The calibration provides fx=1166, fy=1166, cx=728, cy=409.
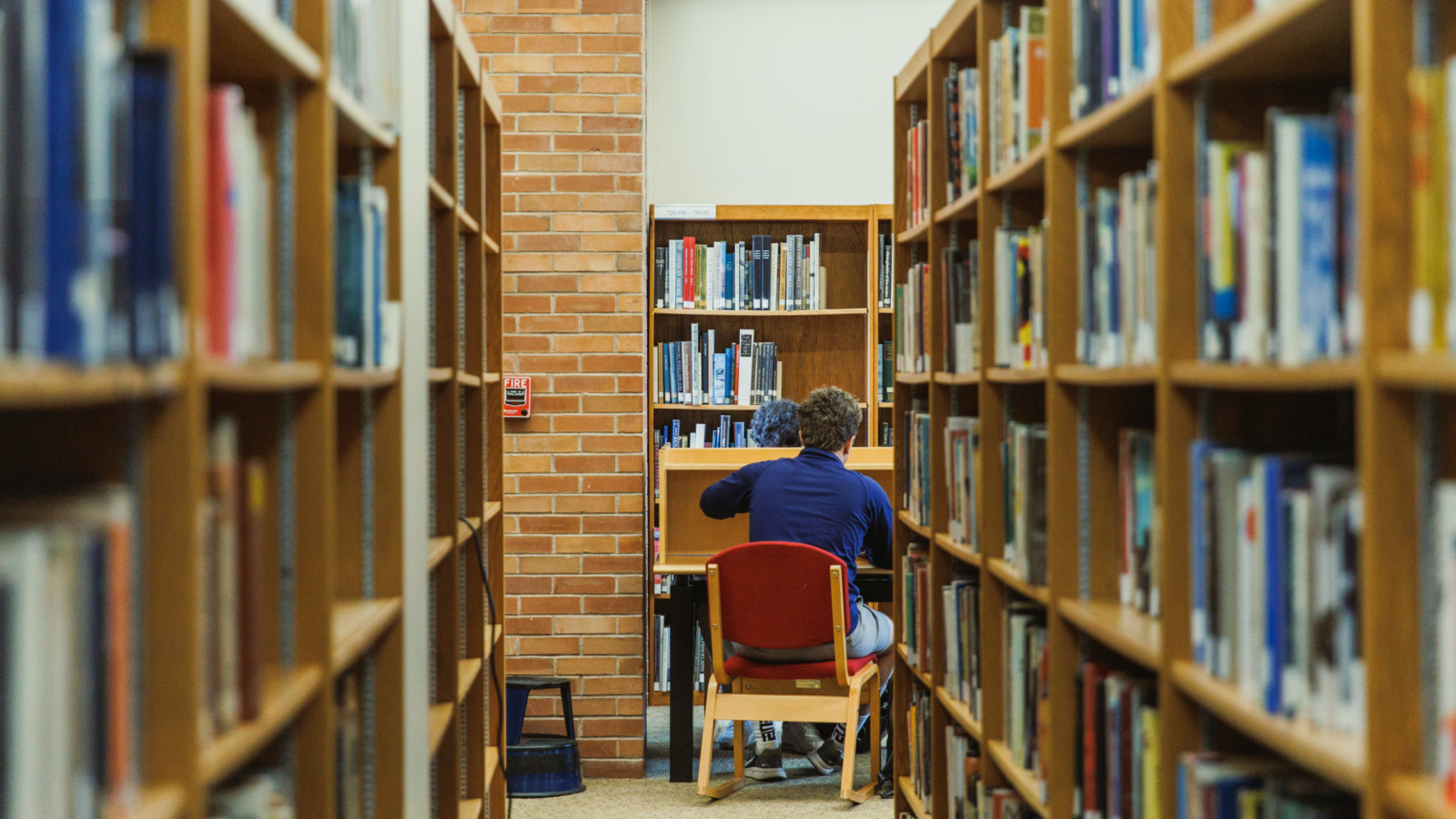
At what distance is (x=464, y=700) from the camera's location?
2.54 m

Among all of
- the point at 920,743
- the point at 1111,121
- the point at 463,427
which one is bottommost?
the point at 920,743

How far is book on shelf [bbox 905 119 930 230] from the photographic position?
2.72 meters

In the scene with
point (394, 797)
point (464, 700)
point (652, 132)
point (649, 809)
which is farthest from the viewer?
point (652, 132)

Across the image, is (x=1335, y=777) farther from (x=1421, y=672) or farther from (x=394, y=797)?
(x=394, y=797)

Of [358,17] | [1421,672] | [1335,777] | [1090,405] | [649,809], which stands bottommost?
[649,809]

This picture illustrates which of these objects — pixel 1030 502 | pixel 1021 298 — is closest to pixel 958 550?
pixel 1030 502

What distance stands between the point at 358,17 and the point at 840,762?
3.15m

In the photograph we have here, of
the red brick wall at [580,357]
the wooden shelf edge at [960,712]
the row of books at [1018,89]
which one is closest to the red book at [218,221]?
the row of books at [1018,89]

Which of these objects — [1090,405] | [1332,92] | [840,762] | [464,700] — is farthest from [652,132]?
[1332,92]

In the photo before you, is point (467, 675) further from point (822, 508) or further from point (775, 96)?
point (775, 96)

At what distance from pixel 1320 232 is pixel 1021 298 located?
0.93 meters

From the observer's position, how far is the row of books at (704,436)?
4.65 metres

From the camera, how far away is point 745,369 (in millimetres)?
4621

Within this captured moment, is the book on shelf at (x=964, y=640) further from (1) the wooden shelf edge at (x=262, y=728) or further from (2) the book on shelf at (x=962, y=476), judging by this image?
(1) the wooden shelf edge at (x=262, y=728)
